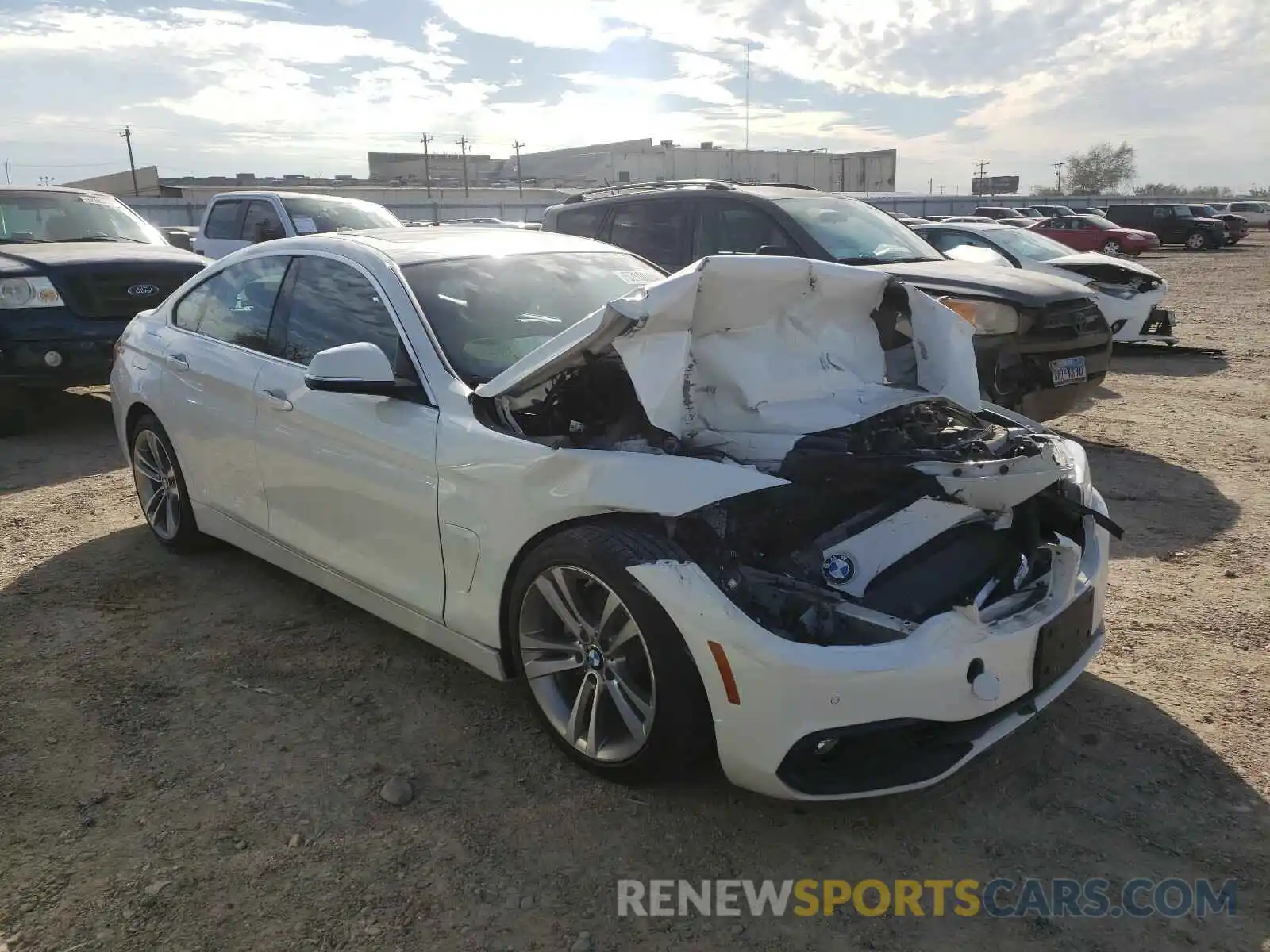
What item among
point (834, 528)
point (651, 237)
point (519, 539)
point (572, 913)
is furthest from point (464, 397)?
point (651, 237)

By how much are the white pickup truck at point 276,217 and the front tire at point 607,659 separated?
8410 millimetres

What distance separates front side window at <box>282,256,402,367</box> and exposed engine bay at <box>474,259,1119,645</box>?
0.71 metres

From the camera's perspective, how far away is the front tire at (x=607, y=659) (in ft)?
8.57

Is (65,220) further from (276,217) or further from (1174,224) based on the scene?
(1174,224)

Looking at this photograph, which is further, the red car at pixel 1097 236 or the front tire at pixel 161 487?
the red car at pixel 1097 236

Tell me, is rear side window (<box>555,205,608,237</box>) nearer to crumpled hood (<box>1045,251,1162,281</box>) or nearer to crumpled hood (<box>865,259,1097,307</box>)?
crumpled hood (<box>865,259,1097,307</box>)

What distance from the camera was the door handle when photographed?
3.79 m

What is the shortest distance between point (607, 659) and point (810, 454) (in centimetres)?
87

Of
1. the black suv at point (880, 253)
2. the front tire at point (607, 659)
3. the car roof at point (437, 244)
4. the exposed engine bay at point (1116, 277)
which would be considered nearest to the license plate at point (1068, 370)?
the black suv at point (880, 253)

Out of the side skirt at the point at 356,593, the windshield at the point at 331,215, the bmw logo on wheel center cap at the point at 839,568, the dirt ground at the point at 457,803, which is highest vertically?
the windshield at the point at 331,215

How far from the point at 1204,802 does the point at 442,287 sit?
119 inches

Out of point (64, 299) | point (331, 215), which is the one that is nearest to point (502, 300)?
point (64, 299)

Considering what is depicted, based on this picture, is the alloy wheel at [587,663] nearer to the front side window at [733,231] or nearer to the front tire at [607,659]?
the front tire at [607,659]

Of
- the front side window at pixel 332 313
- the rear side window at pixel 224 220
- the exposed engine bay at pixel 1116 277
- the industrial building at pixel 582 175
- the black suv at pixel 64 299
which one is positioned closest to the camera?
the front side window at pixel 332 313
